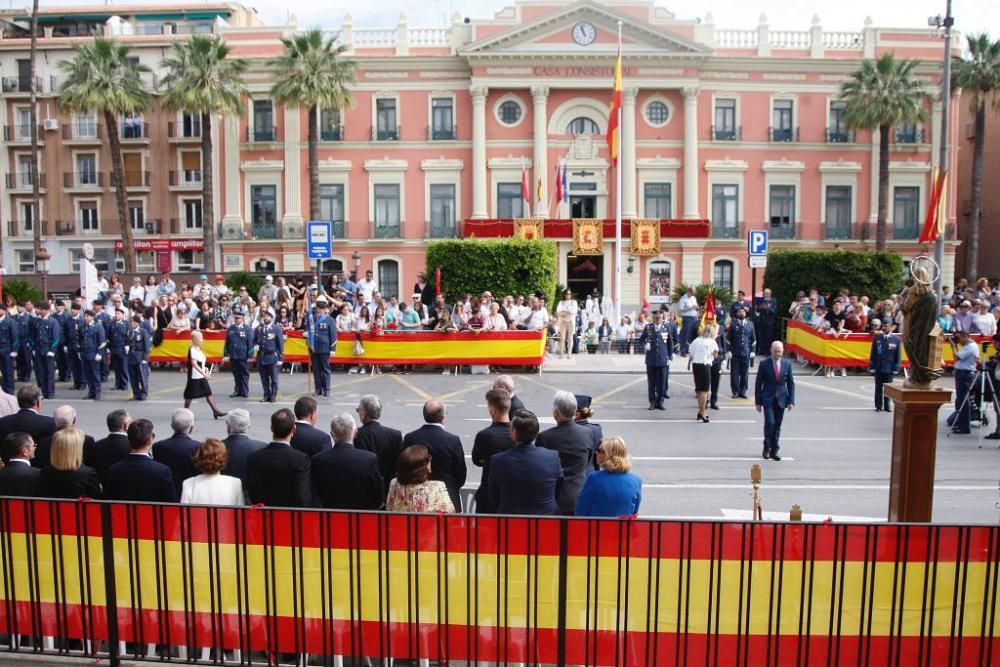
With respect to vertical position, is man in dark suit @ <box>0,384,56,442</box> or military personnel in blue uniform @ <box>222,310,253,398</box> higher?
man in dark suit @ <box>0,384,56,442</box>

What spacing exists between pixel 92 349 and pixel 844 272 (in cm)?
2231

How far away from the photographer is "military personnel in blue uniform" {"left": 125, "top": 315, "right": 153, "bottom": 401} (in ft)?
60.6

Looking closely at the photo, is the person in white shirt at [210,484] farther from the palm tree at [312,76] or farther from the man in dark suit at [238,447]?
the palm tree at [312,76]

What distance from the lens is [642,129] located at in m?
43.4

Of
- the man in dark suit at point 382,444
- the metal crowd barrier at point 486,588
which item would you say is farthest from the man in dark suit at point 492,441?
the metal crowd barrier at point 486,588

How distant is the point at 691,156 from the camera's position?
43.0 m

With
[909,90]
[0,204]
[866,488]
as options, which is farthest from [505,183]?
[866,488]

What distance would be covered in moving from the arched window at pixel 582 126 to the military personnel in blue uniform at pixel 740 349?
85.3 feet

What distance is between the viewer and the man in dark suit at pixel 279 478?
6832 millimetres

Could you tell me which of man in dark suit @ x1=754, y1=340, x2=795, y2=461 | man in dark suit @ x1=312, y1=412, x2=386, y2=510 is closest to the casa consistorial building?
man in dark suit @ x1=754, y1=340, x2=795, y2=461

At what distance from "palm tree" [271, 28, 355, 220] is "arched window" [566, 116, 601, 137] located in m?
10.7

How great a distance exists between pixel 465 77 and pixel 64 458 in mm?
39190

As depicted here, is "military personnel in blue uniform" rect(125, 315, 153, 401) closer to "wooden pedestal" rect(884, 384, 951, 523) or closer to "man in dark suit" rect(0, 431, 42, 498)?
"man in dark suit" rect(0, 431, 42, 498)

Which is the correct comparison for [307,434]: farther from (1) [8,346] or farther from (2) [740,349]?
(1) [8,346]
